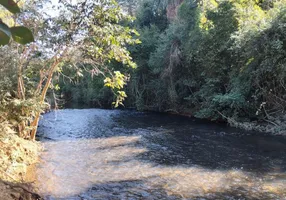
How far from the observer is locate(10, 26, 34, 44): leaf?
3.01 ft

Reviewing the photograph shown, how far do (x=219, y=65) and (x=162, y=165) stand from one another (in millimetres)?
11347

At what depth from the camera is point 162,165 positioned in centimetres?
827

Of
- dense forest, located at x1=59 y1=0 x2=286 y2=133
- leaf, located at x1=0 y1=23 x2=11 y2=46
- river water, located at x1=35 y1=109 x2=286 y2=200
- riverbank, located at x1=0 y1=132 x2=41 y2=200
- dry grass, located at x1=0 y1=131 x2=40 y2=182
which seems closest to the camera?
leaf, located at x1=0 y1=23 x2=11 y2=46

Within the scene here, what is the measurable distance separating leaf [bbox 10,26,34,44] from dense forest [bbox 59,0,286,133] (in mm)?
9049

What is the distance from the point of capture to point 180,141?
11.5 m

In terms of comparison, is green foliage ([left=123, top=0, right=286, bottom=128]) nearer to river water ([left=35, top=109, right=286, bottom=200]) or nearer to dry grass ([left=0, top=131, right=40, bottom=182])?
river water ([left=35, top=109, right=286, bottom=200])

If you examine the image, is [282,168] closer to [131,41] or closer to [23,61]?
[131,41]

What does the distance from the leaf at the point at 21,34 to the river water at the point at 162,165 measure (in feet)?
18.0

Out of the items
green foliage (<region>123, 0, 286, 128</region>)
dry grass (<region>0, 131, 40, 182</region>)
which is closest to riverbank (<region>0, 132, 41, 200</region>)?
dry grass (<region>0, 131, 40, 182</region>)

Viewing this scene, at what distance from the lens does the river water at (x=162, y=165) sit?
629 cm

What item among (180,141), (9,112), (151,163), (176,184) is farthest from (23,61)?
(180,141)

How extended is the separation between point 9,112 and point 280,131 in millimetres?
10751

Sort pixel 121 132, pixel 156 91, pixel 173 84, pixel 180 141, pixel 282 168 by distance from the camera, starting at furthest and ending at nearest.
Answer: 1. pixel 156 91
2. pixel 173 84
3. pixel 121 132
4. pixel 180 141
5. pixel 282 168

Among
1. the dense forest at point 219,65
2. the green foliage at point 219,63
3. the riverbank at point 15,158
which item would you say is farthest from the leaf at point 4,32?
the green foliage at point 219,63
